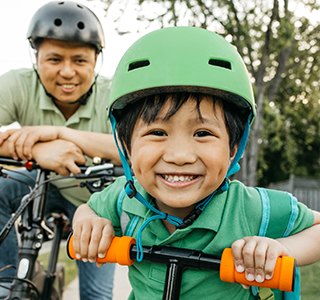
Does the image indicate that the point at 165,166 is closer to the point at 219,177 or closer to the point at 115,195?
the point at 219,177

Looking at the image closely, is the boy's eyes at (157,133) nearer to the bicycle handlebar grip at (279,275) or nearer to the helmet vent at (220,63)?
the helmet vent at (220,63)

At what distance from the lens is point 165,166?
59.1 inches

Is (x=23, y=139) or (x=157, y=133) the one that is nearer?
(x=157, y=133)

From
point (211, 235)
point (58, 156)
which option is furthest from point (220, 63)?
point (58, 156)

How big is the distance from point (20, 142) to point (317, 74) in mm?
18422

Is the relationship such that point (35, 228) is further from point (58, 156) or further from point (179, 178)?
point (179, 178)

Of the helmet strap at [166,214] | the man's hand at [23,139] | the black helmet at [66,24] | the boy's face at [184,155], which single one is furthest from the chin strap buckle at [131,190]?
the black helmet at [66,24]

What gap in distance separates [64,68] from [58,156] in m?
0.79

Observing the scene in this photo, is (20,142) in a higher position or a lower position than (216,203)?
higher

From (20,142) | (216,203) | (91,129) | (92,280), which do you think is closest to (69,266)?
(92,280)

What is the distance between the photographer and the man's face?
2.62 meters

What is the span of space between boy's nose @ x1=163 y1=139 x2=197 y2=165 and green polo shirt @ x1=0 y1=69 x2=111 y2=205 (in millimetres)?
1433

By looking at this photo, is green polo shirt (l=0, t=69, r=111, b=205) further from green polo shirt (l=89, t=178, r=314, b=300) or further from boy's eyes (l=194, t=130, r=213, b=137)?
boy's eyes (l=194, t=130, r=213, b=137)

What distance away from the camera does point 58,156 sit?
2.20 meters
